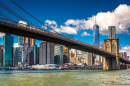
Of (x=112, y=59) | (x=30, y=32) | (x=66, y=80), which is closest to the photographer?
(x=66, y=80)

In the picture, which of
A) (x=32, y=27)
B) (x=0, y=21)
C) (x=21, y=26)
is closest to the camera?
(x=0, y=21)

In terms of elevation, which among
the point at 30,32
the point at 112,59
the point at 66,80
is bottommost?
the point at 66,80

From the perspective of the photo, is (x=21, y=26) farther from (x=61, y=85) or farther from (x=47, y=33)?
(x=61, y=85)

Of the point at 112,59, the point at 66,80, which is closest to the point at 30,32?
the point at 66,80

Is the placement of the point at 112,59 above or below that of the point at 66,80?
above

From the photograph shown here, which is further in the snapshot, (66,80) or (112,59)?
(112,59)

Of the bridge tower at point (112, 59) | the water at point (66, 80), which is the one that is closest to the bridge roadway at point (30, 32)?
the water at point (66, 80)

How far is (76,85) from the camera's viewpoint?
998 inches

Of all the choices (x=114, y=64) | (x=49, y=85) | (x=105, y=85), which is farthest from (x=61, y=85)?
(x=114, y=64)

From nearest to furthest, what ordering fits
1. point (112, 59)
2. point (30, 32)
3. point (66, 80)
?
point (66, 80), point (30, 32), point (112, 59)

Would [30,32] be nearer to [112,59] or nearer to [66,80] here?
[66,80]

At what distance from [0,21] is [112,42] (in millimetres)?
61933

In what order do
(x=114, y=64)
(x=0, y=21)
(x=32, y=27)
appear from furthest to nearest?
(x=114, y=64)
(x=32, y=27)
(x=0, y=21)

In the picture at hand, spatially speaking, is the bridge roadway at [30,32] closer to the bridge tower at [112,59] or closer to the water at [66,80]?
the water at [66,80]
